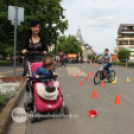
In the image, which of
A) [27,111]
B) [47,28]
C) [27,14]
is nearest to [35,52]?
[27,111]

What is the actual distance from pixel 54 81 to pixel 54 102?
48 cm

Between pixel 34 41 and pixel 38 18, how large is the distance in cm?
2089

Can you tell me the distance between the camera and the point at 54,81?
4.49m

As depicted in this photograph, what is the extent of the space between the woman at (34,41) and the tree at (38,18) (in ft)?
61.3

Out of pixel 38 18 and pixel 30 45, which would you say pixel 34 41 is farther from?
pixel 38 18

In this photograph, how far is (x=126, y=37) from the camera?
262 ft

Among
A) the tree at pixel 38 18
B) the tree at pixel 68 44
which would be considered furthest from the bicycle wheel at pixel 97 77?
the tree at pixel 68 44

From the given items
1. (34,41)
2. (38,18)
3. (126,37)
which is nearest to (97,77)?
(34,41)

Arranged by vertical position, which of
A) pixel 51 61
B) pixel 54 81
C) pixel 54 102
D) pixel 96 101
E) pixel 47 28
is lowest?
pixel 96 101

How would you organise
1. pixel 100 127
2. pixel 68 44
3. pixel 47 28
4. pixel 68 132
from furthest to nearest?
pixel 68 44 < pixel 47 28 < pixel 100 127 < pixel 68 132

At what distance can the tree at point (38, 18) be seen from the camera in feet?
79.1

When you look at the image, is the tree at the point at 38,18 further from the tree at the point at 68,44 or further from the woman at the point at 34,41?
the tree at the point at 68,44

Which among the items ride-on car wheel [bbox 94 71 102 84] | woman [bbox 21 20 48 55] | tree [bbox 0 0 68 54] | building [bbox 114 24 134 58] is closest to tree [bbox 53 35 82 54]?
building [bbox 114 24 134 58]

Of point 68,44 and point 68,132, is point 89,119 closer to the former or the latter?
point 68,132
